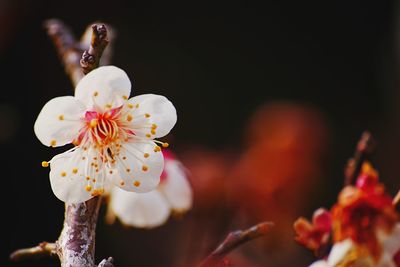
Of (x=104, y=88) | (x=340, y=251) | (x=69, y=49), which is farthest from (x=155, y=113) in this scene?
(x=69, y=49)

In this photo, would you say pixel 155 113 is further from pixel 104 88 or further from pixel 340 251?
pixel 340 251

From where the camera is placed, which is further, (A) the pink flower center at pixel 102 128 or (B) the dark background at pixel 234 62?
(B) the dark background at pixel 234 62

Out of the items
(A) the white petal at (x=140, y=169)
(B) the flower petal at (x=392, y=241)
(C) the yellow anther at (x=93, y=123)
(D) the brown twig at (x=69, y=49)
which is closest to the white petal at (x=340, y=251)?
(B) the flower petal at (x=392, y=241)

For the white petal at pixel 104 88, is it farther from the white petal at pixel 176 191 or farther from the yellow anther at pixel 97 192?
the white petal at pixel 176 191

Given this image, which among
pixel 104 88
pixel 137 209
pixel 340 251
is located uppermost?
pixel 104 88

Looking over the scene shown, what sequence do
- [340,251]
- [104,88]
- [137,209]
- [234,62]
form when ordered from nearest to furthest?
[340,251] → [104,88] → [137,209] → [234,62]

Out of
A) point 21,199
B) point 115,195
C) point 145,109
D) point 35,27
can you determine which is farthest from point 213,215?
point 35,27

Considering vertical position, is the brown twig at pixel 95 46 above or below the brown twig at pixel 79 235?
above
